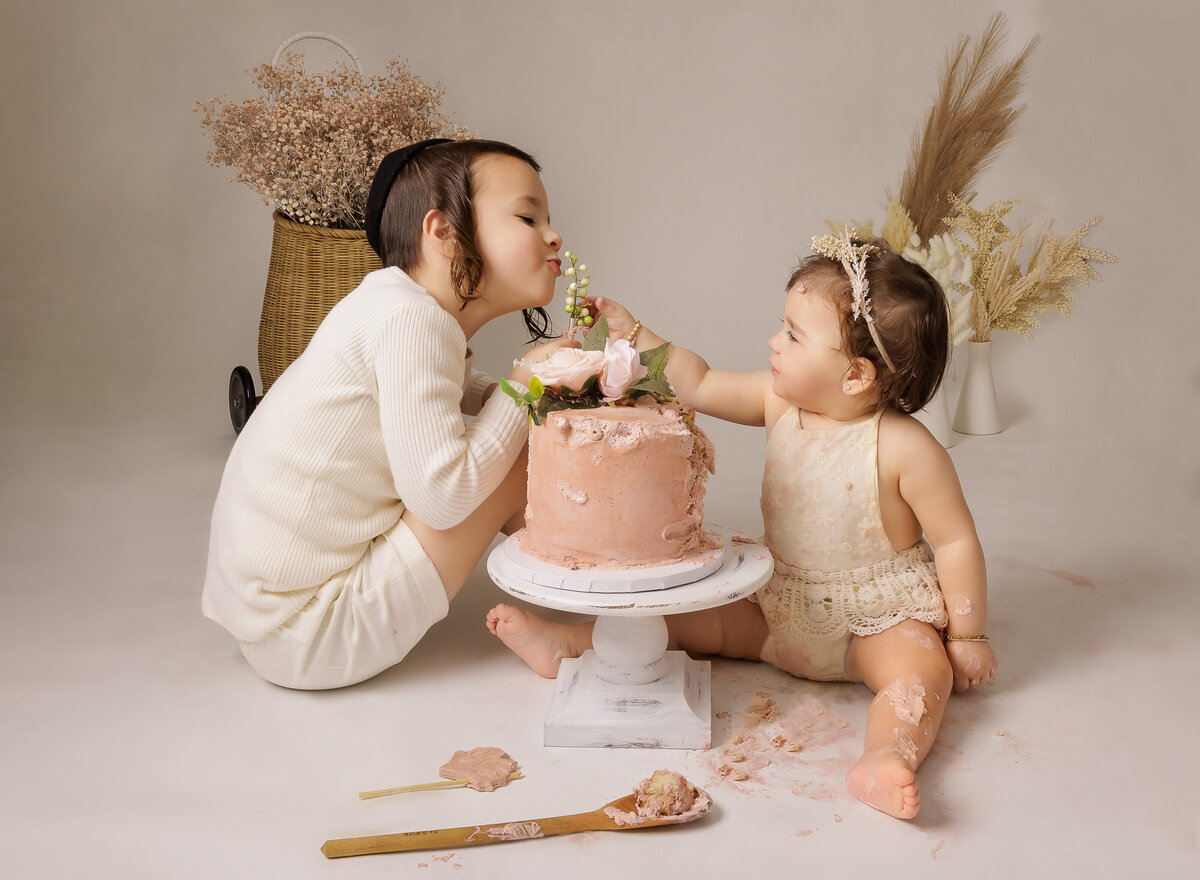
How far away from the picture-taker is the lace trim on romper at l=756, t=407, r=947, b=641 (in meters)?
2.35

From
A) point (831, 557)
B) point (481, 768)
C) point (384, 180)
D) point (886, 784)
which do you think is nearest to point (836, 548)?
point (831, 557)

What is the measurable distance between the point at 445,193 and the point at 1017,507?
6.29 feet

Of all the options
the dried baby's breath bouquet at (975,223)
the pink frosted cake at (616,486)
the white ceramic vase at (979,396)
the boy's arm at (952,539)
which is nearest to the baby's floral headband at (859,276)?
the boy's arm at (952,539)

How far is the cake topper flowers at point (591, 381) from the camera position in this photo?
6.98ft

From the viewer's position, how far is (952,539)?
2.35 m

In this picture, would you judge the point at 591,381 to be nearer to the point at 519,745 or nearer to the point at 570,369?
the point at 570,369

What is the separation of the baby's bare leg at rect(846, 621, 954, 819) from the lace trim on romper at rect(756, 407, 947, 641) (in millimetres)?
50

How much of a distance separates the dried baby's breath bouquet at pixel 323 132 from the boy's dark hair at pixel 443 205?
3.18 ft

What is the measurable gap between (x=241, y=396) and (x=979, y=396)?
2513 millimetres

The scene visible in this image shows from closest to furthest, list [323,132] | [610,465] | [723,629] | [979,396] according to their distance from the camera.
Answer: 1. [610,465]
2. [723,629]
3. [323,132]
4. [979,396]

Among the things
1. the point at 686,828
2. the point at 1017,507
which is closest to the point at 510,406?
the point at 686,828

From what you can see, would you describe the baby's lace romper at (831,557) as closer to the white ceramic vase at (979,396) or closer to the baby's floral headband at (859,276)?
the baby's floral headband at (859,276)

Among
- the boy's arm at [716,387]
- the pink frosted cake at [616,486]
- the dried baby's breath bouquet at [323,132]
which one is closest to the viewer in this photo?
the pink frosted cake at [616,486]

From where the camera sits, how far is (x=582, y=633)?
98.0 inches
